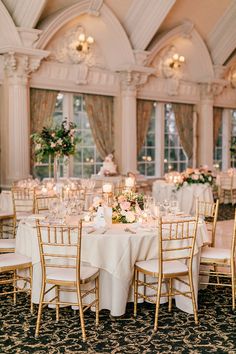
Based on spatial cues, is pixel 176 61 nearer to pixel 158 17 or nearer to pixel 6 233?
pixel 158 17

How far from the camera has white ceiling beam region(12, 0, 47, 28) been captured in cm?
1037

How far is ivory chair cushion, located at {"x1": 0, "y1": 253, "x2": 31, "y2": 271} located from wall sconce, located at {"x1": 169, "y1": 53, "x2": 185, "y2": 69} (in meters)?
10.3

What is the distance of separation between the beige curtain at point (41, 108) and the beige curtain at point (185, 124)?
15.0 feet

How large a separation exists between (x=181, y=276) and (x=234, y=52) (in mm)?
12176

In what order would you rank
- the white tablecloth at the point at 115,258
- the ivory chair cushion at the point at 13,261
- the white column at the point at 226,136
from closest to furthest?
the white tablecloth at the point at 115,258, the ivory chair cushion at the point at 13,261, the white column at the point at 226,136

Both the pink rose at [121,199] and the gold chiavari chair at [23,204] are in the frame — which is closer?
the pink rose at [121,199]

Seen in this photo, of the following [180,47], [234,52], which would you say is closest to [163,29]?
[180,47]

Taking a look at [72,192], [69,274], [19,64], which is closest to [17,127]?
[19,64]

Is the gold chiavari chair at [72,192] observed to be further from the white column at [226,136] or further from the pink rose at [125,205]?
the white column at [226,136]

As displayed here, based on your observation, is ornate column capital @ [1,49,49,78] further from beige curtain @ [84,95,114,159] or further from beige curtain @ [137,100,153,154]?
beige curtain @ [137,100,153,154]

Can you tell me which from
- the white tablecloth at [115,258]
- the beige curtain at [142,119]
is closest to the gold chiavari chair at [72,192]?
the white tablecloth at [115,258]

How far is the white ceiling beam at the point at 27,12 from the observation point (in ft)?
34.0

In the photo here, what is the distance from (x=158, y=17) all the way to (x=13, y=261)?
904 centimetres

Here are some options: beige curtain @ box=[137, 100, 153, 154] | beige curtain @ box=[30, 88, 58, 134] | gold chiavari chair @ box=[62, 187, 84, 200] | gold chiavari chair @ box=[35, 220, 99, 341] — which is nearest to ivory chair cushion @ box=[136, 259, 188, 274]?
gold chiavari chair @ box=[35, 220, 99, 341]
